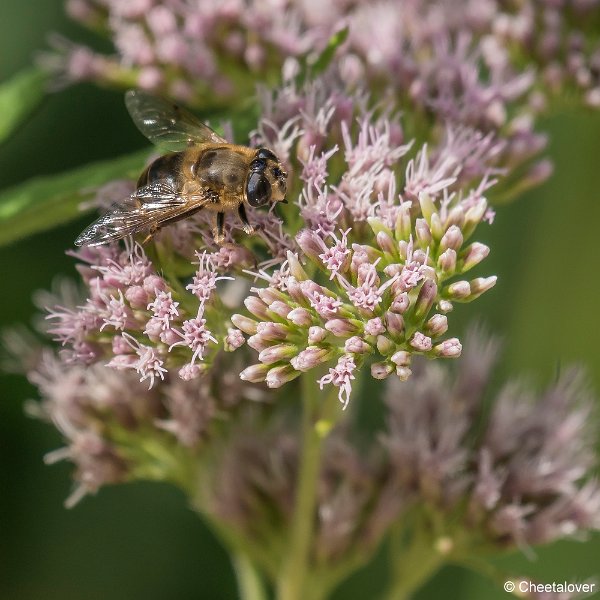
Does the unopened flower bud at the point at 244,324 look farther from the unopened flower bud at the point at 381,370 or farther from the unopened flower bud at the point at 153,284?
the unopened flower bud at the point at 381,370

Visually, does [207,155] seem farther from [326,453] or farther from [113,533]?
[113,533]

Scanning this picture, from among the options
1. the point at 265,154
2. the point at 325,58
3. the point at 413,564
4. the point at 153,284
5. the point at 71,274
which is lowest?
the point at 413,564

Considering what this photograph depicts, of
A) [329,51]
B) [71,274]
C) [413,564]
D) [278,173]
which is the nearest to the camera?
[278,173]

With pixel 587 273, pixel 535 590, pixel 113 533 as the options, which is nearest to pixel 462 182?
pixel 535 590

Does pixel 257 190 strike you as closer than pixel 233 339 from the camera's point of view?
No

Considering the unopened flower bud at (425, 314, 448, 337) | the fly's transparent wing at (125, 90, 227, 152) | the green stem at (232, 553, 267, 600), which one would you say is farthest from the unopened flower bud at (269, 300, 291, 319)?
the green stem at (232, 553, 267, 600)

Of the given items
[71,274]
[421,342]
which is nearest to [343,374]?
[421,342]

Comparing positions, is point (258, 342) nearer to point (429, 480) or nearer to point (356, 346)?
point (356, 346)
